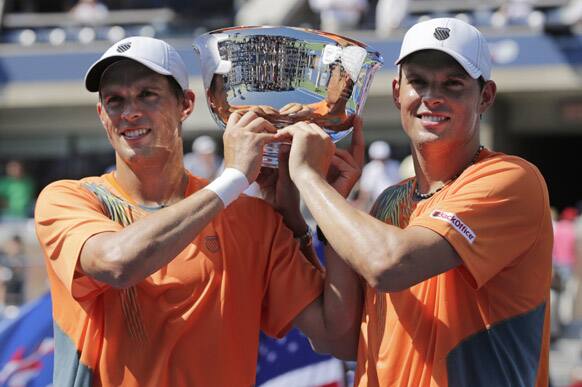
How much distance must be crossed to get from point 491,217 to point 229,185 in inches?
33.8

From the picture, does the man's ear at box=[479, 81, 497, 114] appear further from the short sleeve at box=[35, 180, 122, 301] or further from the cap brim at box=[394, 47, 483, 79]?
the short sleeve at box=[35, 180, 122, 301]

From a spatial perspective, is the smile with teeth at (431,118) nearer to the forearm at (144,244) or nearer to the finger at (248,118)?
the finger at (248,118)

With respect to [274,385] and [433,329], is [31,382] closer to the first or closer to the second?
[274,385]

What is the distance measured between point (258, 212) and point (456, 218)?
88 centimetres

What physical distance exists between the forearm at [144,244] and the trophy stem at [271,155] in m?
0.40

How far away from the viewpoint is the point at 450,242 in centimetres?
344

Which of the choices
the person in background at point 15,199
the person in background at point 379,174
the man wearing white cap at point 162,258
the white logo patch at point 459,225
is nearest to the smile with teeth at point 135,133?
the man wearing white cap at point 162,258

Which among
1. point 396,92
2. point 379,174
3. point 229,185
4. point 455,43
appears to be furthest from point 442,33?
point 379,174

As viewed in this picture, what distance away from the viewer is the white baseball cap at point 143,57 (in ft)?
12.6

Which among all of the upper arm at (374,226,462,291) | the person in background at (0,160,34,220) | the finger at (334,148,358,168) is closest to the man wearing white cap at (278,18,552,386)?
the upper arm at (374,226,462,291)

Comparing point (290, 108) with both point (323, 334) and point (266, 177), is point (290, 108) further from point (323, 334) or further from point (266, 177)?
point (323, 334)

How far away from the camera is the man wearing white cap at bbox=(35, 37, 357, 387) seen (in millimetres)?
3633

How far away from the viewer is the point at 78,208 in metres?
3.79

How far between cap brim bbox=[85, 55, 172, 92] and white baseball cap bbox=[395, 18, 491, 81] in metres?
0.85
